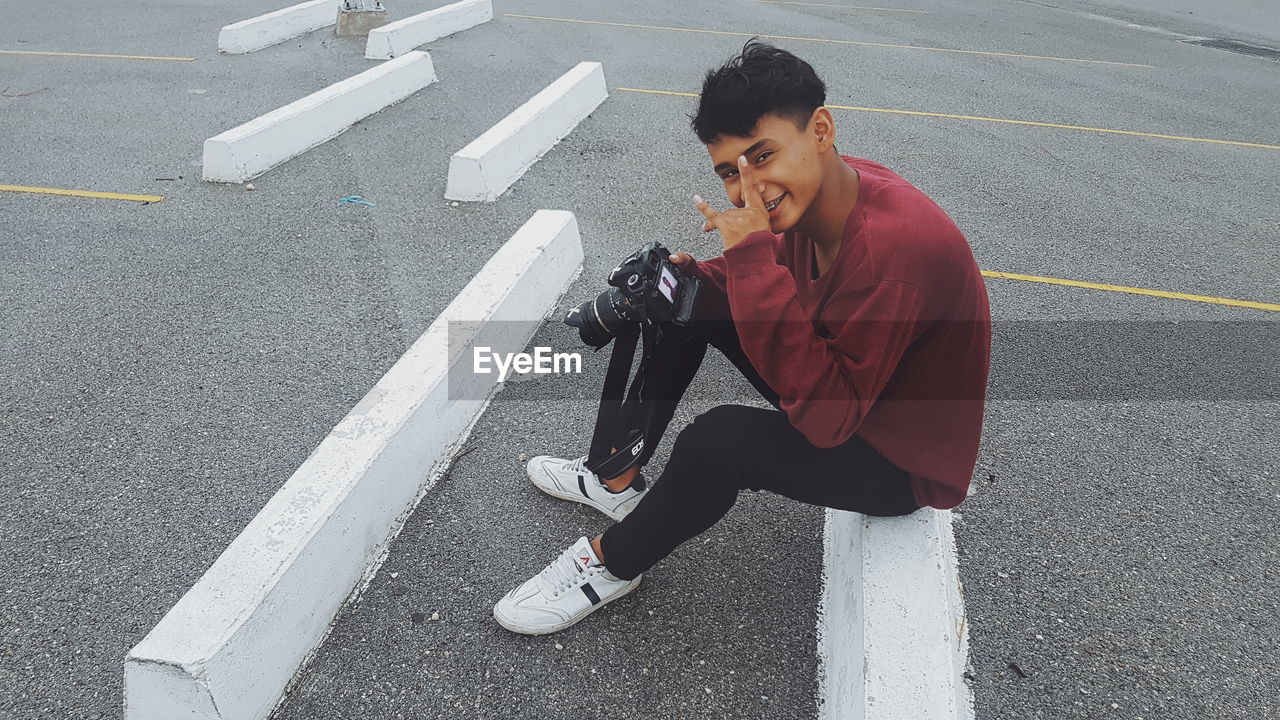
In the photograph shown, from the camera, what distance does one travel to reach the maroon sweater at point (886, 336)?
5.68 ft

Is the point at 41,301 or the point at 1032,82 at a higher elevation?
the point at 1032,82

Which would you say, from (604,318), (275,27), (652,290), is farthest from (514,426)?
(275,27)

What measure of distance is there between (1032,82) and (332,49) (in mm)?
7153

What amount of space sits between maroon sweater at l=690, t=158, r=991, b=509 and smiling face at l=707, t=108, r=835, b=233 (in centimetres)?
12

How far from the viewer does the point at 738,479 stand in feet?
6.58

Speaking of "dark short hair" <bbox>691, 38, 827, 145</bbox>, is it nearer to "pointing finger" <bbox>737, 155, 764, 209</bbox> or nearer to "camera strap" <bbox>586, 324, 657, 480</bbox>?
"pointing finger" <bbox>737, 155, 764, 209</bbox>

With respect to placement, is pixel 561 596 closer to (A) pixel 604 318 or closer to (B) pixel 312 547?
(B) pixel 312 547

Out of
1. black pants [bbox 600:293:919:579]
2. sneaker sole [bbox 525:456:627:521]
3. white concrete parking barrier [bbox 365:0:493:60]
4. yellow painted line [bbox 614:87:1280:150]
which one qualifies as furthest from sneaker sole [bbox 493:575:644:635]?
white concrete parking barrier [bbox 365:0:493:60]

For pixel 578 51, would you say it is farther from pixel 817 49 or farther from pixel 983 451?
pixel 983 451

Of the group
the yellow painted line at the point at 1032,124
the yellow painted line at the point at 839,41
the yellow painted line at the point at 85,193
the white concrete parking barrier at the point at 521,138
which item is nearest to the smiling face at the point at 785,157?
the white concrete parking barrier at the point at 521,138

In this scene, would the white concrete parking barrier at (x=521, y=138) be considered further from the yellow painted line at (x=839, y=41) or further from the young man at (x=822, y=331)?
the yellow painted line at (x=839, y=41)

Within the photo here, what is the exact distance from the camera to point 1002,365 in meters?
3.58

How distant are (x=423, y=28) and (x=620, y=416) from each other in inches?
285

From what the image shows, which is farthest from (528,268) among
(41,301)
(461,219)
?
(41,301)
